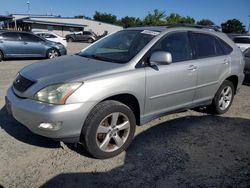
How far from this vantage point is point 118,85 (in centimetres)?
363

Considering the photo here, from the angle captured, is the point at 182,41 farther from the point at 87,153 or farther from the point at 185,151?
the point at 87,153

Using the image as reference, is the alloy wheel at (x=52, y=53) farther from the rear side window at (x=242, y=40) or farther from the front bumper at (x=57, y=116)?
the front bumper at (x=57, y=116)

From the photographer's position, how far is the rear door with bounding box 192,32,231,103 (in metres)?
4.81

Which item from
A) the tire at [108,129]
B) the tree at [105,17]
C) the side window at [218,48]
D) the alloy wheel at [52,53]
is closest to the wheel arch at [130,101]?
the tire at [108,129]

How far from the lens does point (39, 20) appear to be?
52.4 meters

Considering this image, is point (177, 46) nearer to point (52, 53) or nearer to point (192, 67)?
point (192, 67)

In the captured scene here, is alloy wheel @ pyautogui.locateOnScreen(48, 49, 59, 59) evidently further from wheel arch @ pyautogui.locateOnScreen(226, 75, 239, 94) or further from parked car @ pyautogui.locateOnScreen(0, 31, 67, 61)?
wheel arch @ pyautogui.locateOnScreen(226, 75, 239, 94)

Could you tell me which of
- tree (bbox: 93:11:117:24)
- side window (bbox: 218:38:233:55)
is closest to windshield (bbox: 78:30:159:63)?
side window (bbox: 218:38:233:55)

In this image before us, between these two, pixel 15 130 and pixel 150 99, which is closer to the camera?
→ pixel 150 99

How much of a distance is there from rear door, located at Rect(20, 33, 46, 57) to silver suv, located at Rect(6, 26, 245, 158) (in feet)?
29.9

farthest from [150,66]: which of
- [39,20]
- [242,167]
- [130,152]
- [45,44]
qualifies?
[39,20]

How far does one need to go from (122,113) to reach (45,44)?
11.1m

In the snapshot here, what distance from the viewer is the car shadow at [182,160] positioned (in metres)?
3.29

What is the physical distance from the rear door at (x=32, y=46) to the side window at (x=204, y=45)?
33.1ft
